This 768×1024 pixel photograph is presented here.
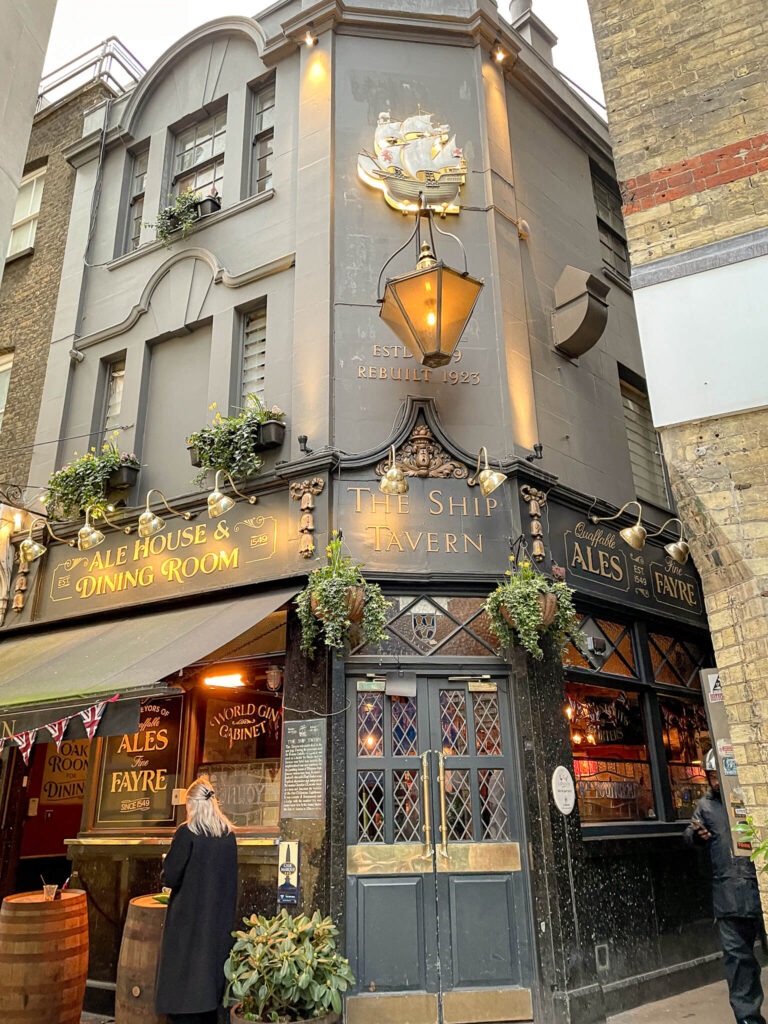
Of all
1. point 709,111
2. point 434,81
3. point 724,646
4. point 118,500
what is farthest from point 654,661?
point 434,81

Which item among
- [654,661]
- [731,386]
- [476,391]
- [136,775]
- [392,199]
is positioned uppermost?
[392,199]

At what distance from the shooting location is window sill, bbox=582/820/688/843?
7.49 metres

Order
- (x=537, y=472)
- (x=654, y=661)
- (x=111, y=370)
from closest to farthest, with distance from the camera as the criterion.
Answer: (x=537, y=472), (x=654, y=661), (x=111, y=370)

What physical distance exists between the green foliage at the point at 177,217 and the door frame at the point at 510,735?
21.5ft

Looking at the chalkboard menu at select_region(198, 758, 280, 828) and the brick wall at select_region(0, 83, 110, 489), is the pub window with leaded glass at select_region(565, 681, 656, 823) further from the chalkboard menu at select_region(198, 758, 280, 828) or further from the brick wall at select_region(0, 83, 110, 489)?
the brick wall at select_region(0, 83, 110, 489)

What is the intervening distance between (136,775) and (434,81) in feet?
29.0

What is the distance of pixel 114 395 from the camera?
35.3 ft

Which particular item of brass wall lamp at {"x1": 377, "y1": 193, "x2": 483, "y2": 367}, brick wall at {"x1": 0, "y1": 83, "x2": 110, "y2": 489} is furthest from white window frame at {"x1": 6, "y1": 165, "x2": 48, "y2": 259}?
brass wall lamp at {"x1": 377, "y1": 193, "x2": 483, "y2": 367}

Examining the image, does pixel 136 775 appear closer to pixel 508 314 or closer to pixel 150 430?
pixel 150 430

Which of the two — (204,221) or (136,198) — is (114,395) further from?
(136,198)

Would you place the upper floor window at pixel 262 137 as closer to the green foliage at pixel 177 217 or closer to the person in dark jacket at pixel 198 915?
the green foliage at pixel 177 217

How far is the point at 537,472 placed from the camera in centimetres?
798

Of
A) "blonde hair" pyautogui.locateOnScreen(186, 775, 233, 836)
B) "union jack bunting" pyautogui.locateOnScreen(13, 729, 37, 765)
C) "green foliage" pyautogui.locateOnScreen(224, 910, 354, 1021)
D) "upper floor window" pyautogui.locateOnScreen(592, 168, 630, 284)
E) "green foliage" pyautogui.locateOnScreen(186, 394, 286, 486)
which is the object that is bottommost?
"green foliage" pyautogui.locateOnScreen(224, 910, 354, 1021)

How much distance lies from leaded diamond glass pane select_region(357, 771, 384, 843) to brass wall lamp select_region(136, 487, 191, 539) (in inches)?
129
